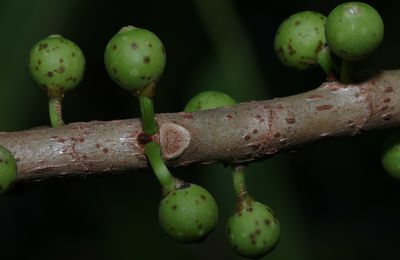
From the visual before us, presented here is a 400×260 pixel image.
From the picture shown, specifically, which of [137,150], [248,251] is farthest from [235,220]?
[137,150]

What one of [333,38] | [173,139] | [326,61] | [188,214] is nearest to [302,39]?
[326,61]

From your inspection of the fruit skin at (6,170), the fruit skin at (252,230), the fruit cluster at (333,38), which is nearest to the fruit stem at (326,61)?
the fruit cluster at (333,38)

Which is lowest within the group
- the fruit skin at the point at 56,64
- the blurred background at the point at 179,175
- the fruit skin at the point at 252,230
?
the fruit skin at the point at 252,230

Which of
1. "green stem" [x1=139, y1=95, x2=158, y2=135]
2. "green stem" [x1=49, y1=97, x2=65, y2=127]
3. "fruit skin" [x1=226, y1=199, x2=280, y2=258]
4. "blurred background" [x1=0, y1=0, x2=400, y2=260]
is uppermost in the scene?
"blurred background" [x1=0, y1=0, x2=400, y2=260]

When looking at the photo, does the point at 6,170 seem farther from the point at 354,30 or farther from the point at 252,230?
the point at 354,30

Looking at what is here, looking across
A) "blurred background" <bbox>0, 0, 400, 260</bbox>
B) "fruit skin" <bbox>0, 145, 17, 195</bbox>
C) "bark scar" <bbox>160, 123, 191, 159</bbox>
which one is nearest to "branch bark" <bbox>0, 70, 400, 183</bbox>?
"bark scar" <bbox>160, 123, 191, 159</bbox>

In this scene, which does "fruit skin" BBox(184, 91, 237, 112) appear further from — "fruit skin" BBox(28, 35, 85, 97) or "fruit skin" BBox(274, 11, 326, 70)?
"fruit skin" BBox(28, 35, 85, 97)

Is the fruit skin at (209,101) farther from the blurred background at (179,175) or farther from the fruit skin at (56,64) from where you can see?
the blurred background at (179,175)
